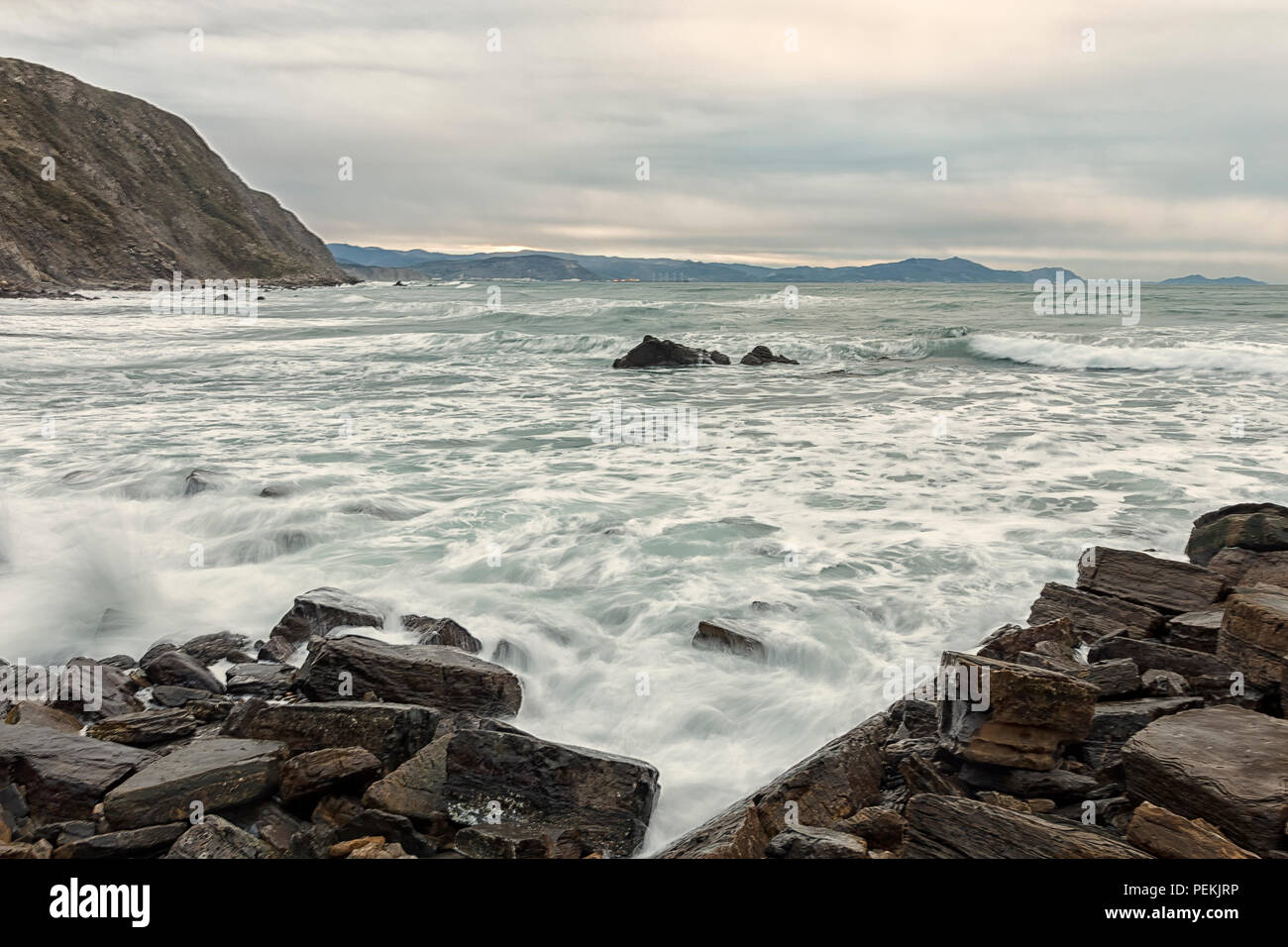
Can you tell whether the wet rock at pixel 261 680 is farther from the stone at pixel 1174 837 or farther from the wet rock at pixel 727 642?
the stone at pixel 1174 837

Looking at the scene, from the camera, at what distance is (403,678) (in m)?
4.68

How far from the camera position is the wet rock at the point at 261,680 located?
4.98 m

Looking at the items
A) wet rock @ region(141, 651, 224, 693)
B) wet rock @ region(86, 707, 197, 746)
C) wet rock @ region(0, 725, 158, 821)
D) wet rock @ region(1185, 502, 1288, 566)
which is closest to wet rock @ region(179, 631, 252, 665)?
wet rock @ region(141, 651, 224, 693)

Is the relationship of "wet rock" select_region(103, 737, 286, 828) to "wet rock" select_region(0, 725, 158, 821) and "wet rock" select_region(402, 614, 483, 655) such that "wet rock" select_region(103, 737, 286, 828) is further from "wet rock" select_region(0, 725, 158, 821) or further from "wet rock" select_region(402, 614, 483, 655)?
"wet rock" select_region(402, 614, 483, 655)

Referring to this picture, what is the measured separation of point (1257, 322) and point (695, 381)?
27795 millimetres

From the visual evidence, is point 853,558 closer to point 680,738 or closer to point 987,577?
point 987,577

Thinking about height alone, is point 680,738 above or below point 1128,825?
below

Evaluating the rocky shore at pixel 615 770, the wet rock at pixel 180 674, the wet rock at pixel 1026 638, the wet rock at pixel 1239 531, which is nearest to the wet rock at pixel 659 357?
the wet rock at pixel 1239 531

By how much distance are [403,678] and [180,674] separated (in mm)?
1643

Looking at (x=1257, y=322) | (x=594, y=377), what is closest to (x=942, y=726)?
(x=594, y=377)

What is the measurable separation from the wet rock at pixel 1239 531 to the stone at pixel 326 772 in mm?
6713

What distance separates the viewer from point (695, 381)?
808 inches

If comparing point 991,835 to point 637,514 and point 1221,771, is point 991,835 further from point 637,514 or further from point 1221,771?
point 637,514

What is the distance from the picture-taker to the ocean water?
5.72m
